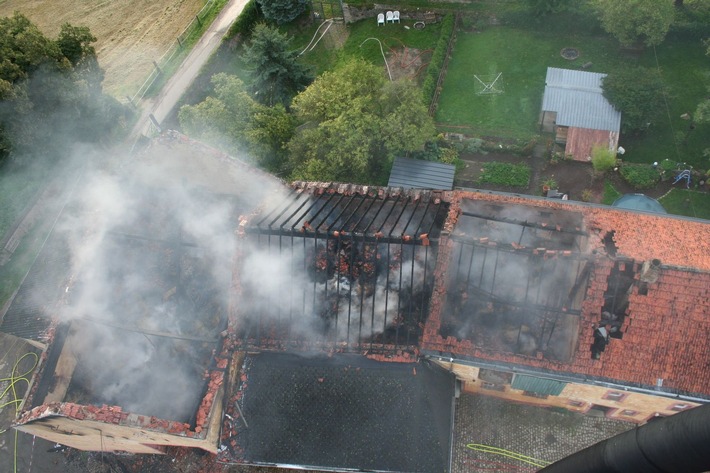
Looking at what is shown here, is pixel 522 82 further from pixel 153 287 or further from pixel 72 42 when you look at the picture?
pixel 72 42

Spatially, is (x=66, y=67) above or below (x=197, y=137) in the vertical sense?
above

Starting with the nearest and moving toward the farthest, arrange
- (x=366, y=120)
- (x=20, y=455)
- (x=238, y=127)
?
(x=20, y=455) < (x=366, y=120) < (x=238, y=127)

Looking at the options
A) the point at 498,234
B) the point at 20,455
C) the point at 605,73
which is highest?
the point at 605,73

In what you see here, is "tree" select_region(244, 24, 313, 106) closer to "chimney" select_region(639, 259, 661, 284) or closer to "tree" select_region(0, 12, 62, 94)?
"tree" select_region(0, 12, 62, 94)

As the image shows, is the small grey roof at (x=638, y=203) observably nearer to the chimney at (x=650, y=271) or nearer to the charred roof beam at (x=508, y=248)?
the chimney at (x=650, y=271)

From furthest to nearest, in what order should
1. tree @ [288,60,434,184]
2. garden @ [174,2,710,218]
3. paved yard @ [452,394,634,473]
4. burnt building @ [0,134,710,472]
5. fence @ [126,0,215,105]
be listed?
fence @ [126,0,215,105] < garden @ [174,2,710,218] < tree @ [288,60,434,184] < paved yard @ [452,394,634,473] < burnt building @ [0,134,710,472]

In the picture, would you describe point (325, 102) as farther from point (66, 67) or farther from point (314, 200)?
point (66, 67)

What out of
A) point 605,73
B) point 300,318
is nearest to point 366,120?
point 300,318

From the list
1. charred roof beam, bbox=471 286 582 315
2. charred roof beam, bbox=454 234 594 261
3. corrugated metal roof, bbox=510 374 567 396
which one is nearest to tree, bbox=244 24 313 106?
charred roof beam, bbox=454 234 594 261
